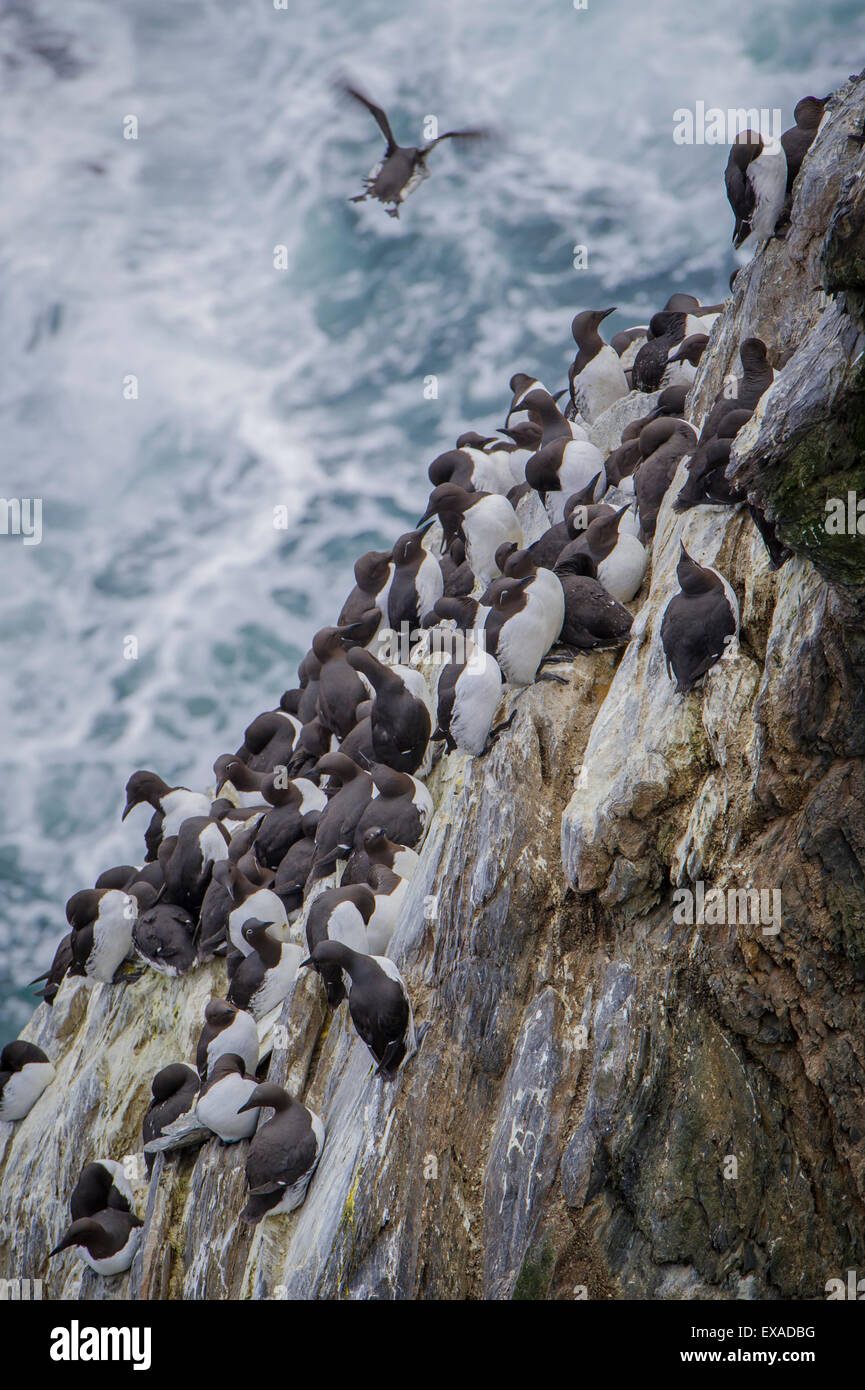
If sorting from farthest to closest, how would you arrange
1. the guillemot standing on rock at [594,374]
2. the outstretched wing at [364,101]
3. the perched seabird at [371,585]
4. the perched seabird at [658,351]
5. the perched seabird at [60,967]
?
the outstretched wing at [364,101] → the guillemot standing on rock at [594,374] → the perched seabird at [371,585] → the perched seabird at [658,351] → the perched seabird at [60,967]

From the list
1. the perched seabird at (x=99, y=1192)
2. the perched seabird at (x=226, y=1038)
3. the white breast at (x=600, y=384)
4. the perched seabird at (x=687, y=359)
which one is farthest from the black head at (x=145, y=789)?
the perched seabird at (x=687, y=359)

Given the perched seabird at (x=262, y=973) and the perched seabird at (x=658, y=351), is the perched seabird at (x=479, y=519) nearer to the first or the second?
the perched seabird at (x=658, y=351)

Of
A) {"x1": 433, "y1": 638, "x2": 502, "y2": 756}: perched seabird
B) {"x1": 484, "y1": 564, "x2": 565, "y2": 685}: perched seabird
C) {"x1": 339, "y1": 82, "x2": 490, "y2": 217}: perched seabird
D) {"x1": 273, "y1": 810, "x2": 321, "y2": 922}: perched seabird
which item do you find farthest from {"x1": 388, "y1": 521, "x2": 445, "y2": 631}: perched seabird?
{"x1": 339, "y1": 82, "x2": 490, "y2": 217}: perched seabird

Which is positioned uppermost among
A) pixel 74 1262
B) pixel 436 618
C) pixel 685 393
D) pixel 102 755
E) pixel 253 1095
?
pixel 102 755

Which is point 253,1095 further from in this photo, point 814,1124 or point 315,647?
point 315,647

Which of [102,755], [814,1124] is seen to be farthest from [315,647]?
[102,755]

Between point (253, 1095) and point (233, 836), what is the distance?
145 inches

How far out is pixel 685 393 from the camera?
984cm

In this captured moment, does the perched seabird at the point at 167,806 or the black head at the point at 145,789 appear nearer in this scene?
the perched seabird at the point at 167,806

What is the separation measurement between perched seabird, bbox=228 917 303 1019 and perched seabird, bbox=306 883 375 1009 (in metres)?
0.94

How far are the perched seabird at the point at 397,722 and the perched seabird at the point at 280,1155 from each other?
98.7 inches

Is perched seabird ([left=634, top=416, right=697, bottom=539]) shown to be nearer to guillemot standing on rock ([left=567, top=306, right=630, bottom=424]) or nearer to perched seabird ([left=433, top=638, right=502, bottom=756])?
perched seabird ([left=433, top=638, right=502, bottom=756])

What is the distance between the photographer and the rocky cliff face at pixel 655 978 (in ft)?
17.3

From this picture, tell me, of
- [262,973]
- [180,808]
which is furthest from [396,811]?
[180,808]
